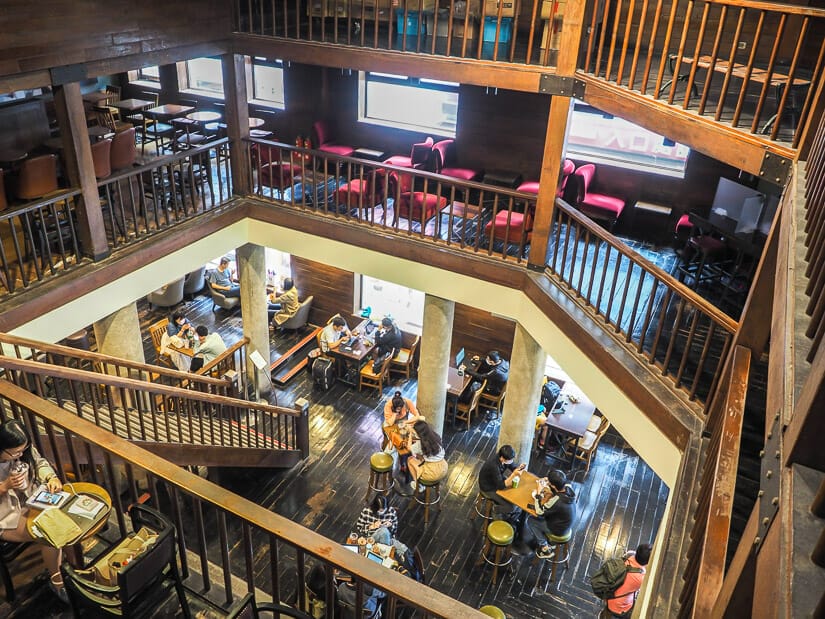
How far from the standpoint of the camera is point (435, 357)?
31.6 feet

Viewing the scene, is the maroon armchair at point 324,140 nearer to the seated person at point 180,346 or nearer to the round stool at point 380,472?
the seated person at point 180,346

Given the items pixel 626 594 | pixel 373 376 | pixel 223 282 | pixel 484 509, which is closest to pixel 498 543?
pixel 484 509

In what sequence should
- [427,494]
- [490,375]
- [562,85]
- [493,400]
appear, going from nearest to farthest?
[562,85] < [427,494] < [490,375] < [493,400]

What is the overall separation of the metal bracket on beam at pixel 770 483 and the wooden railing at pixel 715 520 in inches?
31.7

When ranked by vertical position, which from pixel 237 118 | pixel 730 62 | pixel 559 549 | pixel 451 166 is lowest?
pixel 559 549

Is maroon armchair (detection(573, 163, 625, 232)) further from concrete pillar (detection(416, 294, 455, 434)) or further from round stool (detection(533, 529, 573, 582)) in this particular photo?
round stool (detection(533, 529, 573, 582))

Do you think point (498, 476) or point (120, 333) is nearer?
point (498, 476)

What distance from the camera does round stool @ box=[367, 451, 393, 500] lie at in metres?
9.20

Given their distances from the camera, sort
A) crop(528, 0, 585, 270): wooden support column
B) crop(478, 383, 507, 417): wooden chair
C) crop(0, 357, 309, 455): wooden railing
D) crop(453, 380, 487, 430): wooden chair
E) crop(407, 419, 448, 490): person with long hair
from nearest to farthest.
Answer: crop(0, 357, 309, 455): wooden railing < crop(528, 0, 585, 270): wooden support column < crop(407, 419, 448, 490): person with long hair < crop(453, 380, 487, 430): wooden chair < crop(478, 383, 507, 417): wooden chair

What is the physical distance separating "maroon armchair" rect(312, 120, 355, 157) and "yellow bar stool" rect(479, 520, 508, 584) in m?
6.72

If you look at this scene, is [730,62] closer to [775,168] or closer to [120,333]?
[775,168]

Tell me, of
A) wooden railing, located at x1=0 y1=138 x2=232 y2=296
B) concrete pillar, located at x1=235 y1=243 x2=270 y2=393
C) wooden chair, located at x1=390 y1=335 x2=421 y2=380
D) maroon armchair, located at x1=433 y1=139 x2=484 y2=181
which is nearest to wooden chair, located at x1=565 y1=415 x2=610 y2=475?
wooden chair, located at x1=390 y1=335 x2=421 y2=380

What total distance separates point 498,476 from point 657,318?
9.89 ft

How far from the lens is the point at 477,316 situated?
487 inches
